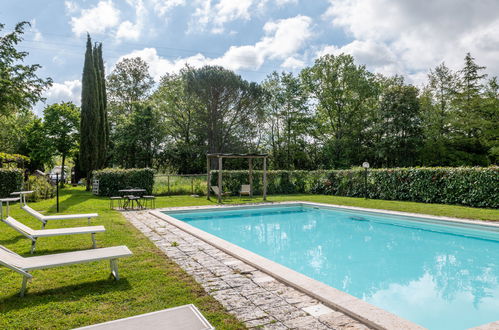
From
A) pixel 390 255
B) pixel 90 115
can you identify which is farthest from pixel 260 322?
pixel 90 115

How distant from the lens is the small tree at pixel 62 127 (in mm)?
23938

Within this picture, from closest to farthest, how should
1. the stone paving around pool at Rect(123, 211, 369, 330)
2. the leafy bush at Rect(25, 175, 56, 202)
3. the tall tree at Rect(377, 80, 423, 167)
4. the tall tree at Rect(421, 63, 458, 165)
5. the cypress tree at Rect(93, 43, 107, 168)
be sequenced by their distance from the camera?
the stone paving around pool at Rect(123, 211, 369, 330)
the leafy bush at Rect(25, 175, 56, 202)
the cypress tree at Rect(93, 43, 107, 168)
the tall tree at Rect(421, 63, 458, 165)
the tall tree at Rect(377, 80, 423, 167)

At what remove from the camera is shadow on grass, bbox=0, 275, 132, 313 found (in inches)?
128

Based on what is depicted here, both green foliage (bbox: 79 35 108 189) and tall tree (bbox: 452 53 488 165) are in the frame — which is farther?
tall tree (bbox: 452 53 488 165)

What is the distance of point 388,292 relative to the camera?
Answer: 4852 millimetres

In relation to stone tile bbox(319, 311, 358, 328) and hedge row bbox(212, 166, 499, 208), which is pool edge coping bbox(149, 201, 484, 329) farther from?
hedge row bbox(212, 166, 499, 208)

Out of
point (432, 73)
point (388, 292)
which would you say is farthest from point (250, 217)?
point (432, 73)

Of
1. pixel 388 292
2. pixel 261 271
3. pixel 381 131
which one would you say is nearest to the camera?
pixel 261 271

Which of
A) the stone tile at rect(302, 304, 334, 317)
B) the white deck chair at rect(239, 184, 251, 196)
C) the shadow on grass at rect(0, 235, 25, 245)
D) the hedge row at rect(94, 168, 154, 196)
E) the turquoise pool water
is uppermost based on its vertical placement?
the hedge row at rect(94, 168, 154, 196)

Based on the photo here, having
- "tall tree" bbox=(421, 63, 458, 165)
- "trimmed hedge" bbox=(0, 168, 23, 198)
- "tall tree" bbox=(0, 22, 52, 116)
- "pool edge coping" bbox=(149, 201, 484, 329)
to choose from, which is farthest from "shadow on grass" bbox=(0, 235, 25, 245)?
"tall tree" bbox=(421, 63, 458, 165)

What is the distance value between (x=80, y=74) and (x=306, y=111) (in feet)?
63.6

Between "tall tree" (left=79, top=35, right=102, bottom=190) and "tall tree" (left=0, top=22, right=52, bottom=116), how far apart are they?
294 centimetres

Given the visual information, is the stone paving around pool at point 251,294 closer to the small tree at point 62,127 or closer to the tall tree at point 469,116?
the small tree at point 62,127

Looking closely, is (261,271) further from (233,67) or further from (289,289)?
(233,67)
